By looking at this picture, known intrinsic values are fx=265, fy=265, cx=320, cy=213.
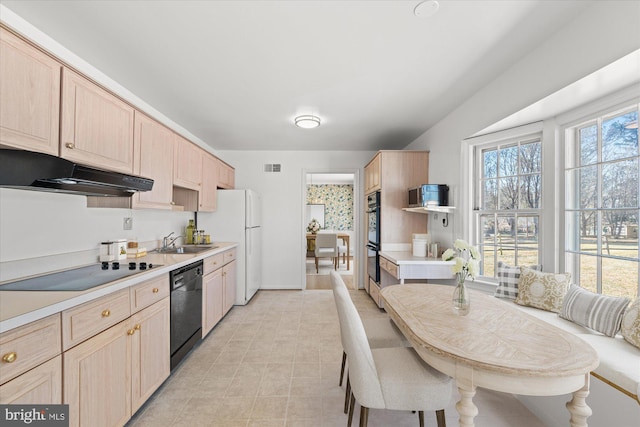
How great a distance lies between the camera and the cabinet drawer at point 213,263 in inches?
110

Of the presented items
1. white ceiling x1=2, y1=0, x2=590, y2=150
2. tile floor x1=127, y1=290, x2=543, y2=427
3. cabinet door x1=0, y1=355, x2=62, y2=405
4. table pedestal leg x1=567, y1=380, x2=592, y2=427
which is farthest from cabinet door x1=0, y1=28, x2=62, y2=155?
table pedestal leg x1=567, y1=380, x2=592, y2=427

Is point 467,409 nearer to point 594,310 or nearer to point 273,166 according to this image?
point 594,310

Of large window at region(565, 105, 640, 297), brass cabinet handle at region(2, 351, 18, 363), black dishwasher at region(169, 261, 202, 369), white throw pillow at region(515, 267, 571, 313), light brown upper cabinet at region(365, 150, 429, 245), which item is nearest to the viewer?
brass cabinet handle at region(2, 351, 18, 363)

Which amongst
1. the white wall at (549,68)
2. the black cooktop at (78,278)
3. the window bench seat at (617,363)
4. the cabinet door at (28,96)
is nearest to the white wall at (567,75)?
the white wall at (549,68)

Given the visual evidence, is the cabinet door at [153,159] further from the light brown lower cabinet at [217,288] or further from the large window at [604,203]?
the large window at [604,203]

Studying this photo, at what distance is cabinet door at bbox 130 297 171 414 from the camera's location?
165 cm

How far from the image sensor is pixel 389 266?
3.23 m

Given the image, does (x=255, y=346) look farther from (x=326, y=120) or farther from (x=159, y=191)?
(x=326, y=120)

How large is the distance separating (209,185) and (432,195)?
2831 mm

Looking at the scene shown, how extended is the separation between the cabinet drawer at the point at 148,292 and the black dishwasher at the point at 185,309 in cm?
10

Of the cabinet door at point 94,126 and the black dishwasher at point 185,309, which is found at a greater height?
the cabinet door at point 94,126

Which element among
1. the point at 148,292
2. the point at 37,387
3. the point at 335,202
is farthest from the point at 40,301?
the point at 335,202

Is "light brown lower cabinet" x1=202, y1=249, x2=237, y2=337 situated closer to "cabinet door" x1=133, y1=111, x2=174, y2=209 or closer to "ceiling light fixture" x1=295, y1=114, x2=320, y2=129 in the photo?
"cabinet door" x1=133, y1=111, x2=174, y2=209

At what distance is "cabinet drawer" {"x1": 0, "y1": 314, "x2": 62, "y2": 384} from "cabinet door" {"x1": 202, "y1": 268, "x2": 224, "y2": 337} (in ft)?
5.23
